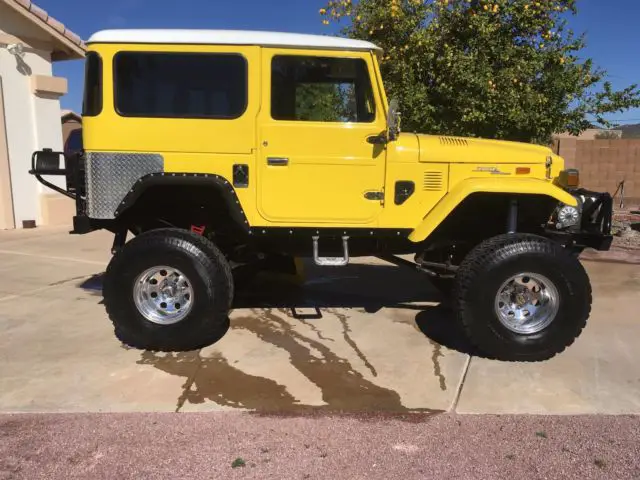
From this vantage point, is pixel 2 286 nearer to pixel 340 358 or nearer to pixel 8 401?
pixel 8 401

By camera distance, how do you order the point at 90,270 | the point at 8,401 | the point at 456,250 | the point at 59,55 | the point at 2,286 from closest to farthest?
the point at 8,401 → the point at 456,250 → the point at 2,286 → the point at 90,270 → the point at 59,55

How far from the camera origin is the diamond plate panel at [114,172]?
4.12 meters

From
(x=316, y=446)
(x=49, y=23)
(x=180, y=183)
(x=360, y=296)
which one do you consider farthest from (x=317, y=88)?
(x=49, y=23)

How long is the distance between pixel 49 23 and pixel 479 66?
771 centimetres

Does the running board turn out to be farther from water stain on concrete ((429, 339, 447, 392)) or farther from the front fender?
water stain on concrete ((429, 339, 447, 392))

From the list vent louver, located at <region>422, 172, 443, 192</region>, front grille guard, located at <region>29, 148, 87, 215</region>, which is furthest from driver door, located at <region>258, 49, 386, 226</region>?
front grille guard, located at <region>29, 148, 87, 215</region>

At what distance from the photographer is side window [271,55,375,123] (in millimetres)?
4145

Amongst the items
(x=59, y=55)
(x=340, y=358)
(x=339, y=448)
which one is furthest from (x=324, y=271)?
(x=59, y=55)

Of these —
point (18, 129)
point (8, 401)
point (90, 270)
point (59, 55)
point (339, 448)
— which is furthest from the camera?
point (59, 55)

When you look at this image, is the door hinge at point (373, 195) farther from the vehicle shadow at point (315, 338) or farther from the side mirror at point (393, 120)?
the vehicle shadow at point (315, 338)

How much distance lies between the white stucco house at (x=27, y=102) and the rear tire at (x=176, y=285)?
7253mm

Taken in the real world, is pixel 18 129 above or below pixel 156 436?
above

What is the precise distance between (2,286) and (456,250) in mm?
5078

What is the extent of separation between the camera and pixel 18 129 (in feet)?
32.8
